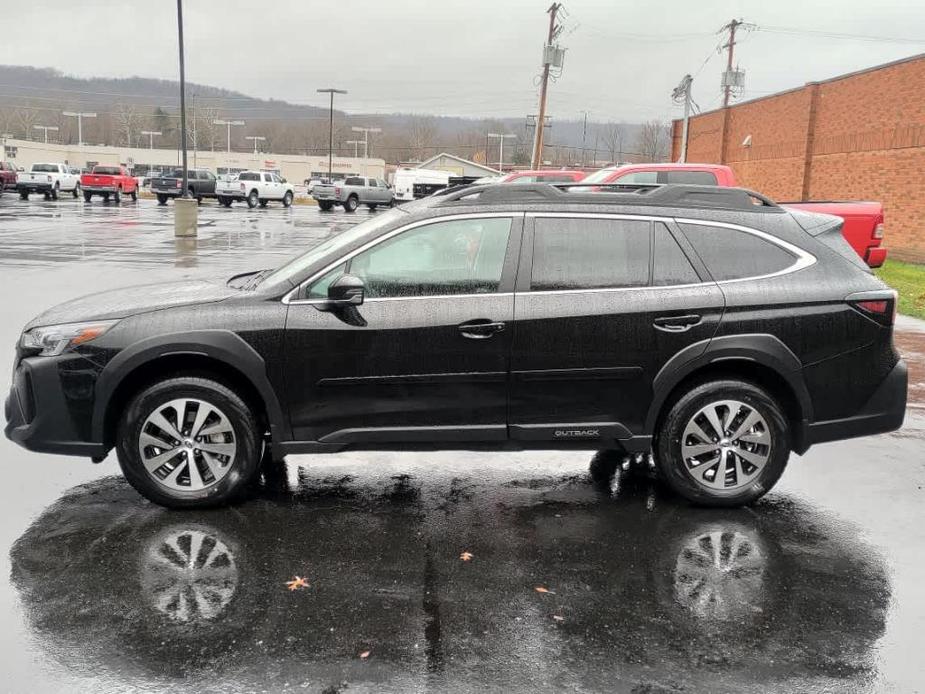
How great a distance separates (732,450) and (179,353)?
10.7ft

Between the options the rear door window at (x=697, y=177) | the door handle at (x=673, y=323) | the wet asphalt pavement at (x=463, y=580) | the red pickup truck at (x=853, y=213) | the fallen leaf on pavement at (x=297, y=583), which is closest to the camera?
the wet asphalt pavement at (x=463, y=580)

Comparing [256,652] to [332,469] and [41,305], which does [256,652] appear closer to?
[332,469]

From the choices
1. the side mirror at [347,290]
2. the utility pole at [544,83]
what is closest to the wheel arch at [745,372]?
the side mirror at [347,290]

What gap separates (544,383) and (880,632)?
82.2 inches

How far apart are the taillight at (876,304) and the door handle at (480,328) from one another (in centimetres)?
212

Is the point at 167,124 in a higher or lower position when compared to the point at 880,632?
higher

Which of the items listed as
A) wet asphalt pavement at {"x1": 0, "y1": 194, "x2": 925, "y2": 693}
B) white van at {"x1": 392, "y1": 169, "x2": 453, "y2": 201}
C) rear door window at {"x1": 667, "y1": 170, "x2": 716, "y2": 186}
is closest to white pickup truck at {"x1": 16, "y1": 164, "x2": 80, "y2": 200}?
white van at {"x1": 392, "y1": 169, "x2": 453, "y2": 201}

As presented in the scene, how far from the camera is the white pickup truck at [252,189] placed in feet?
160

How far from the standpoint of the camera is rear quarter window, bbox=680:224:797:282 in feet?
16.9

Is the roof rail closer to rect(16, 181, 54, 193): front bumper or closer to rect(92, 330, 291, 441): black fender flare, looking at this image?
rect(92, 330, 291, 441): black fender flare

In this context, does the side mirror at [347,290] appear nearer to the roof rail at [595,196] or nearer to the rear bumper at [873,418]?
the roof rail at [595,196]

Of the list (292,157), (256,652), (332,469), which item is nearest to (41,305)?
(332,469)

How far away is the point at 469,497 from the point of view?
532 cm

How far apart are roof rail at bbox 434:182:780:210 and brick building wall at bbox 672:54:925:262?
19.0 meters
